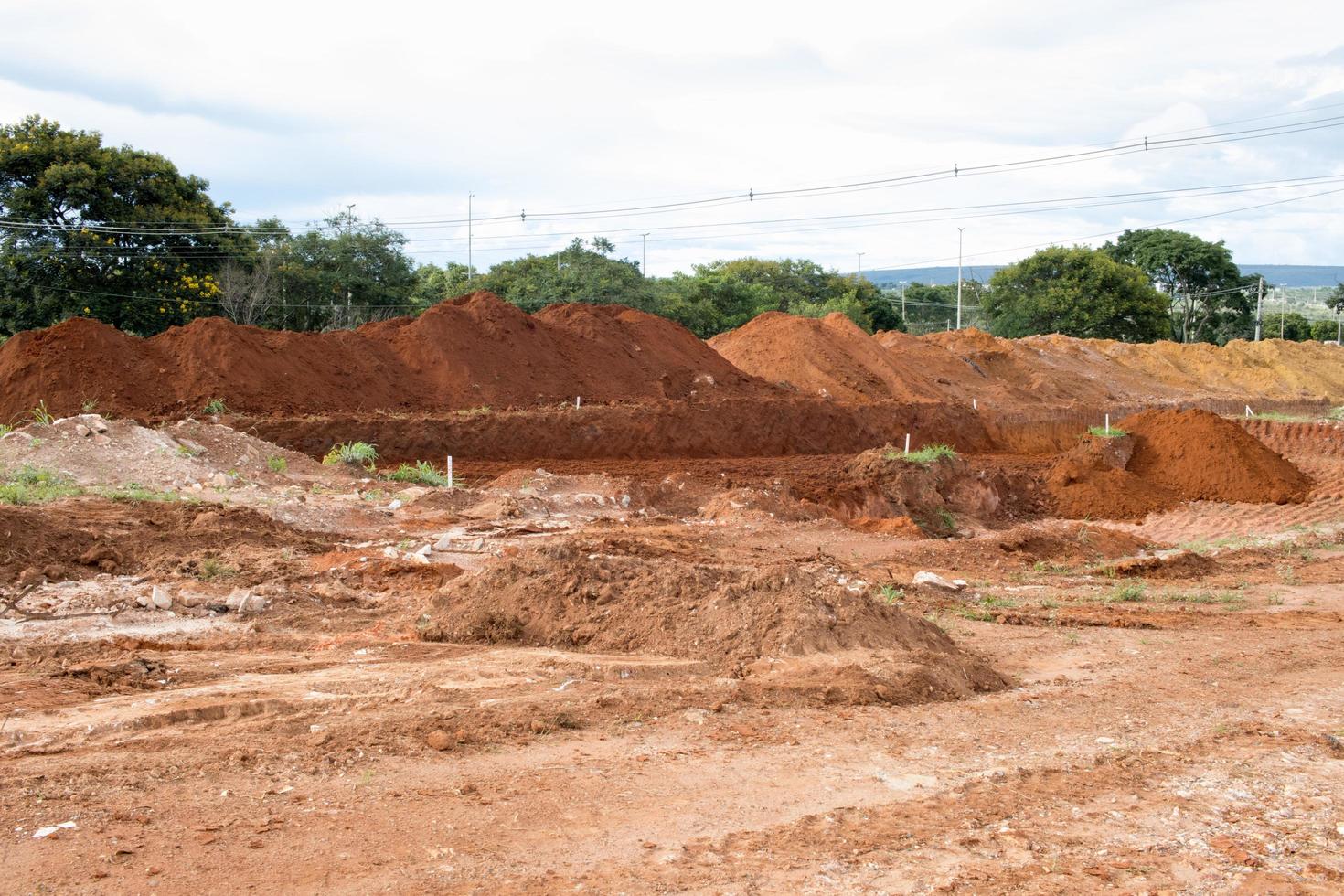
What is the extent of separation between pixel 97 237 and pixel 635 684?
29.2 metres

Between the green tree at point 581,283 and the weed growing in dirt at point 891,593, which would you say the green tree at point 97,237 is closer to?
the green tree at point 581,283

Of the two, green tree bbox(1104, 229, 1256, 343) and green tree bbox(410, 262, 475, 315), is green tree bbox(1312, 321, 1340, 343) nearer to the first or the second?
green tree bbox(1104, 229, 1256, 343)

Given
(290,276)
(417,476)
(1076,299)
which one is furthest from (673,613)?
(1076,299)

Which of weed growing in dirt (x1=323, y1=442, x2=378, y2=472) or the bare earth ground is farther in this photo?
weed growing in dirt (x1=323, y1=442, x2=378, y2=472)

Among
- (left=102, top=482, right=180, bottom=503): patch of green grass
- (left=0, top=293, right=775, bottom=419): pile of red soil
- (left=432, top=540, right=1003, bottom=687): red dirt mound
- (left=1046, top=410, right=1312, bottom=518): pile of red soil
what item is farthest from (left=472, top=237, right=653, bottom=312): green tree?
(left=432, top=540, right=1003, bottom=687): red dirt mound

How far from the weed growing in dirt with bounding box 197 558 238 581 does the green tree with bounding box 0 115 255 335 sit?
23844 mm

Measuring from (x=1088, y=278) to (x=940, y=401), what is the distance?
26873mm

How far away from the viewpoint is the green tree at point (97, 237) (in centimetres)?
2923

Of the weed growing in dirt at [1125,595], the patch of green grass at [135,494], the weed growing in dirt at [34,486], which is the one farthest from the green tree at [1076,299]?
the weed growing in dirt at [34,486]

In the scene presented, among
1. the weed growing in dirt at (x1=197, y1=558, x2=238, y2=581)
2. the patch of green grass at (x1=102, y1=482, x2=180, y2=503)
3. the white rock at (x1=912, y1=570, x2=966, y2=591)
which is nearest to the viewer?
the weed growing in dirt at (x1=197, y1=558, x2=238, y2=581)

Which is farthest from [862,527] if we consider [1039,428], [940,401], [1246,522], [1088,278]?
[1088,278]

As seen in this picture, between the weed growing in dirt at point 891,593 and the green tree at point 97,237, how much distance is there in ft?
89.0

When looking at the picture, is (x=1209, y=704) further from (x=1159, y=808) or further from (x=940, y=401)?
(x=940, y=401)

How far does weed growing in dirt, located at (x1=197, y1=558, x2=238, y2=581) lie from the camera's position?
31.2 feet
